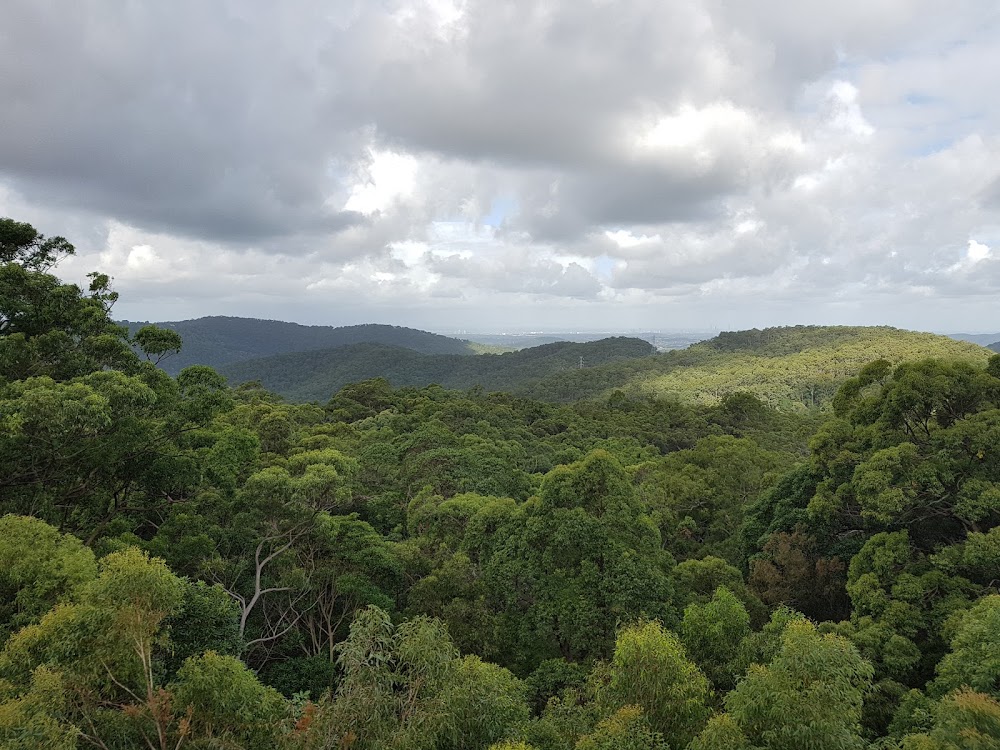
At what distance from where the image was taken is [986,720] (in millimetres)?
6855

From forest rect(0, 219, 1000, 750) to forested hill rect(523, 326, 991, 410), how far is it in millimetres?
86104

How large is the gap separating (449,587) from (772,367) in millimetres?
122622

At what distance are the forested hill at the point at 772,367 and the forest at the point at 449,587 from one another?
282ft

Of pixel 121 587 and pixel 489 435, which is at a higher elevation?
pixel 121 587

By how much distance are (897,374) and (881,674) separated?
9691 mm

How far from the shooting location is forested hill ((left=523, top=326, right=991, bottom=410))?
343 ft

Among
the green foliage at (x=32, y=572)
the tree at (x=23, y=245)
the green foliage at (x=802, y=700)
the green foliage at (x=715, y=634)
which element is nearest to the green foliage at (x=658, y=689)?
the green foliage at (x=802, y=700)

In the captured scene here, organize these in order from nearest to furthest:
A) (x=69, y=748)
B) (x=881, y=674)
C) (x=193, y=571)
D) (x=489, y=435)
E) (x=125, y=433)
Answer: (x=69, y=748)
(x=881, y=674)
(x=125, y=433)
(x=193, y=571)
(x=489, y=435)

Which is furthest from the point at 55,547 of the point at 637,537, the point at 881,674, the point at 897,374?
the point at 897,374

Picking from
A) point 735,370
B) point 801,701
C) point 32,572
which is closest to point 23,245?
point 32,572

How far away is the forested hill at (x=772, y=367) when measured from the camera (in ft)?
343

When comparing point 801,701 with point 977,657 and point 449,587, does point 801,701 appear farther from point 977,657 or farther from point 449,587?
point 449,587

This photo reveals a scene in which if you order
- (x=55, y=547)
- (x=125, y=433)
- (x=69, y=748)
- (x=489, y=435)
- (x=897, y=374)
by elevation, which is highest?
(x=897, y=374)

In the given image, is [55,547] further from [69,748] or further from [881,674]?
[881,674]
